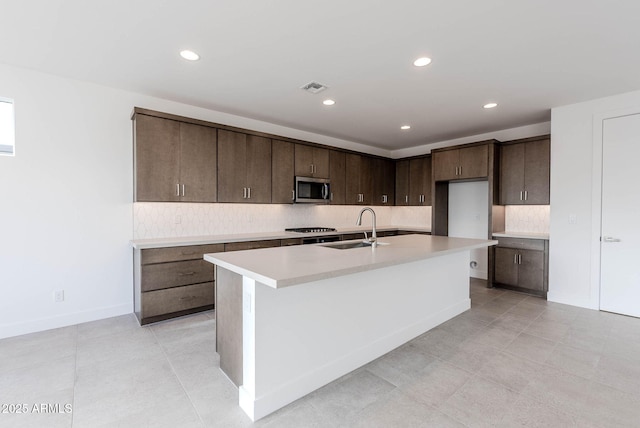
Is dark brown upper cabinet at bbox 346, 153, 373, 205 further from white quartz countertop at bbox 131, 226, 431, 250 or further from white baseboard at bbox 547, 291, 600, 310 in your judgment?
white baseboard at bbox 547, 291, 600, 310

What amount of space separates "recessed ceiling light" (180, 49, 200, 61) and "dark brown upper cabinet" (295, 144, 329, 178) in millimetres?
2183

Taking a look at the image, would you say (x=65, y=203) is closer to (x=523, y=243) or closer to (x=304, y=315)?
(x=304, y=315)

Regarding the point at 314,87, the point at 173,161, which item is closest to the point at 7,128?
the point at 173,161

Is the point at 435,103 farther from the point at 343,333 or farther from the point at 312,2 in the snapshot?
the point at 343,333

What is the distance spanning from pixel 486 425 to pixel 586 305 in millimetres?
3208

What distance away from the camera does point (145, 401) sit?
1922 mm

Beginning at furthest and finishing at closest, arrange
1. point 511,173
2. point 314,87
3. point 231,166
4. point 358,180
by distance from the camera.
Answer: point 358,180, point 511,173, point 231,166, point 314,87

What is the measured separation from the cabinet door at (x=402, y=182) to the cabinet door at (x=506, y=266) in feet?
6.77

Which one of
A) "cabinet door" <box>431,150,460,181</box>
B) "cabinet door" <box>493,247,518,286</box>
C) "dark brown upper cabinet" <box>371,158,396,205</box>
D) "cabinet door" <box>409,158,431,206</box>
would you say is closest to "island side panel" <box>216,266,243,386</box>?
"dark brown upper cabinet" <box>371,158,396,205</box>

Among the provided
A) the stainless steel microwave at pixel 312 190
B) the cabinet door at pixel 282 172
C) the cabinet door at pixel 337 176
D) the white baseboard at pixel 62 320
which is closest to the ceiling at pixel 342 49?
the cabinet door at pixel 282 172

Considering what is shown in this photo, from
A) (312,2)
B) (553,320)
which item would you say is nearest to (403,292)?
(553,320)

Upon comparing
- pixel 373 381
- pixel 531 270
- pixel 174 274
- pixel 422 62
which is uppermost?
pixel 422 62

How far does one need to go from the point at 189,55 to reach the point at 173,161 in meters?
1.32

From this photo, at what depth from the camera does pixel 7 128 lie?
9.75 ft
